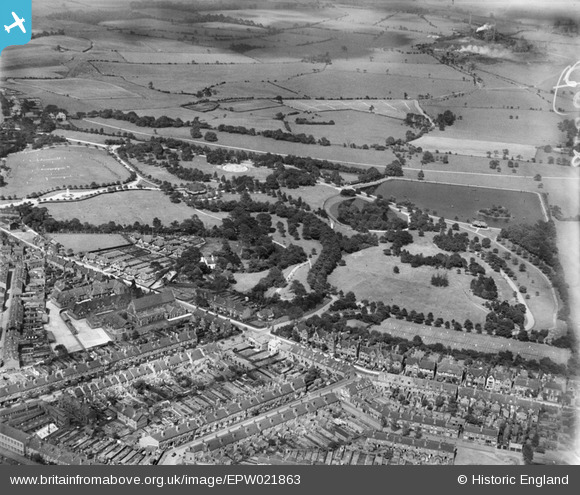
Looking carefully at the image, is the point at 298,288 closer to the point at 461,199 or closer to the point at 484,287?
the point at 484,287

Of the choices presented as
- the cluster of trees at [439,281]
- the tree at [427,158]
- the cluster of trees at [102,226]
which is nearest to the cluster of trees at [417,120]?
the tree at [427,158]

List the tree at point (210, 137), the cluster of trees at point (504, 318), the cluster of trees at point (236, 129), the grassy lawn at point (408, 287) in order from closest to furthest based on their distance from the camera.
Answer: the cluster of trees at point (504, 318) → the grassy lawn at point (408, 287) → the tree at point (210, 137) → the cluster of trees at point (236, 129)

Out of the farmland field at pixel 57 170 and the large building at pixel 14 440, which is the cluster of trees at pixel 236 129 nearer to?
the farmland field at pixel 57 170

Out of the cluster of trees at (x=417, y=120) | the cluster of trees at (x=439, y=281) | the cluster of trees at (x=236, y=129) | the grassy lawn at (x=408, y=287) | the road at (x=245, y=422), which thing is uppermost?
the cluster of trees at (x=417, y=120)

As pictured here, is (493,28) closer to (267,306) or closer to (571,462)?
(267,306)

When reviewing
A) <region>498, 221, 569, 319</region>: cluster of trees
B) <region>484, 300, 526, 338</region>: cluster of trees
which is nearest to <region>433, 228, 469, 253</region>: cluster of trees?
<region>498, 221, 569, 319</region>: cluster of trees

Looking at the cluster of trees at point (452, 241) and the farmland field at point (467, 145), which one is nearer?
the cluster of trees at point (452, 241)

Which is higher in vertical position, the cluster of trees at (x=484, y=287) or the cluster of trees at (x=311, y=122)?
the cluster of trees at (x=311, y=122)
